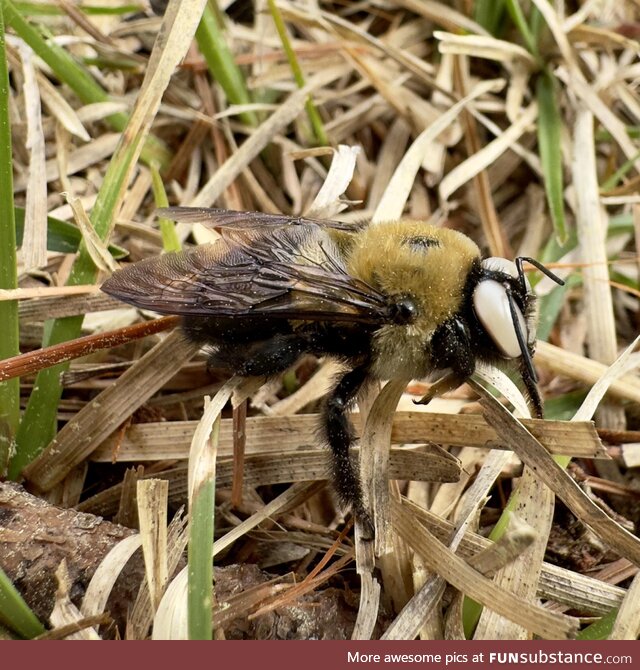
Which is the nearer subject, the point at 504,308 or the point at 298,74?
the point at 504,308

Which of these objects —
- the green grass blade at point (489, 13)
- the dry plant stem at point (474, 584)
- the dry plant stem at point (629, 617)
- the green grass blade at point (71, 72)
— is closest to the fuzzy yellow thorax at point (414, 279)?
the dry plant stem at point (474, 584)

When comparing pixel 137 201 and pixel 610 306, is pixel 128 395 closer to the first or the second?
pixel 137 201

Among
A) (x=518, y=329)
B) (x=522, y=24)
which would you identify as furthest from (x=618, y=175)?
(x=518, y=329)

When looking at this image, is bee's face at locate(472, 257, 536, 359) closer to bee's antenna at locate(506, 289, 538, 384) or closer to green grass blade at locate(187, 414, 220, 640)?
bee's antenna at locate(506, 289, 538, 384)

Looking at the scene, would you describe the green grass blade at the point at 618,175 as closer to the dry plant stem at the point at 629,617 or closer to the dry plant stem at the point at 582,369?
the dry plant stem at the point at 582,369

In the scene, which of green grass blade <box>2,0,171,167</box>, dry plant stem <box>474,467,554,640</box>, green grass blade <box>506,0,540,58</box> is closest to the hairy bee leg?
dry plant stem <box>474,467,554,640</box>

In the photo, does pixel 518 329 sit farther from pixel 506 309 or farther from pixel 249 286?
pixel 249 286
